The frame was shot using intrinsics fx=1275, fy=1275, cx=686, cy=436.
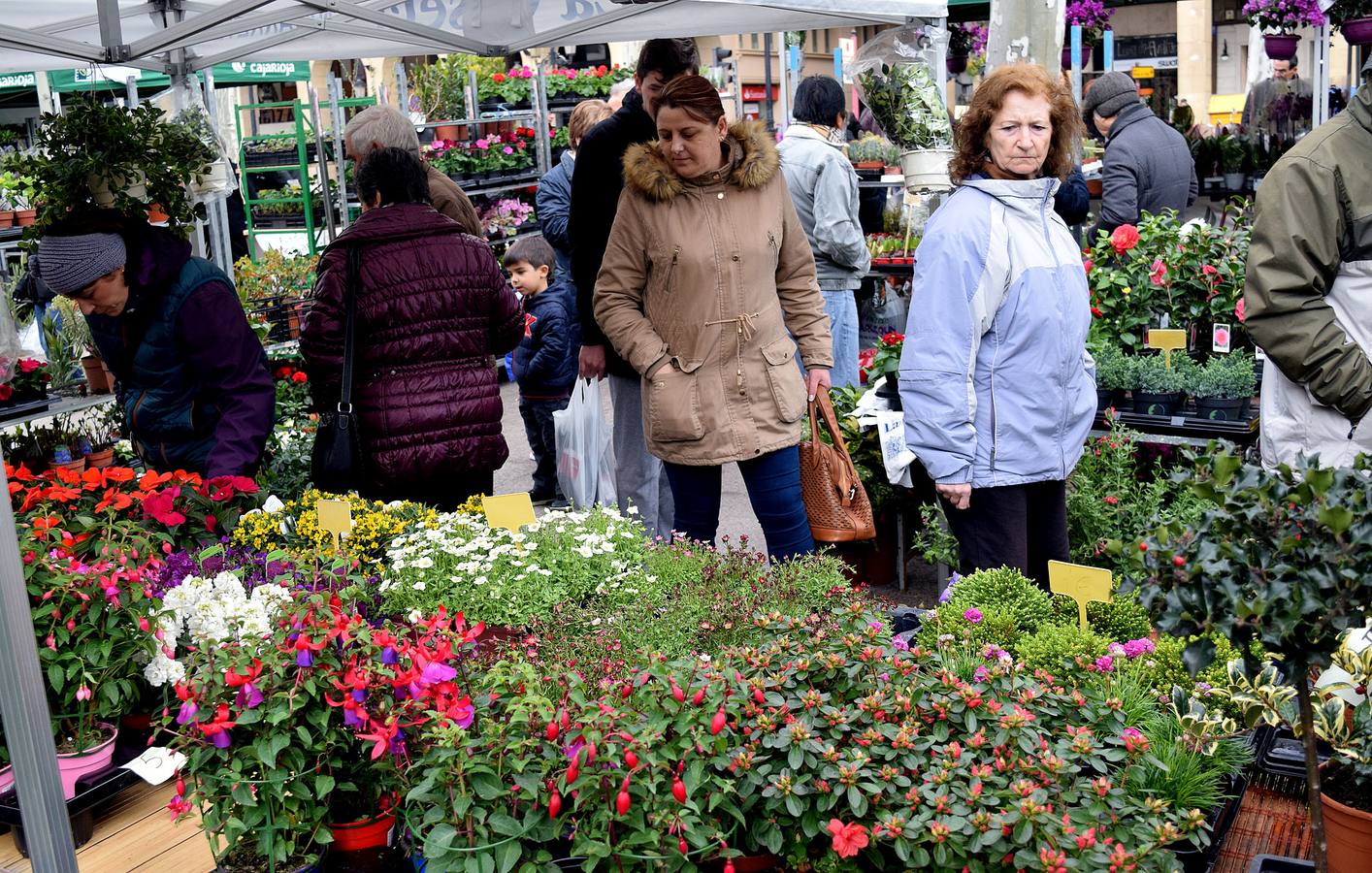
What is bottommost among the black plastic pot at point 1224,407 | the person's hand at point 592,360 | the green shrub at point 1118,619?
the green shrub at point 1118,619

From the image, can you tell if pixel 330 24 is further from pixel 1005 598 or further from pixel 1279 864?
pixel 1279 864

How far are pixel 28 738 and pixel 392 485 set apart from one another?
6.24 feet

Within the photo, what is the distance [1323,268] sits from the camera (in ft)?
10.1

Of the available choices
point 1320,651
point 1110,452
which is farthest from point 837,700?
point 1110,452

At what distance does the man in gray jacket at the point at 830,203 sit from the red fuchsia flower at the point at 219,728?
4.04m

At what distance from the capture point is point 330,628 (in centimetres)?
220

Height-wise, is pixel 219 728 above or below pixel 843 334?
below

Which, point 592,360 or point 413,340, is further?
point 592,360

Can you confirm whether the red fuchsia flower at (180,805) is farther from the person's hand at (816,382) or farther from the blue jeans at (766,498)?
the person's hand at (816,382)

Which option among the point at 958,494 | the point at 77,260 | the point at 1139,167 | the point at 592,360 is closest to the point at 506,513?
the point at 592,360

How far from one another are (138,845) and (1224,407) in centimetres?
382

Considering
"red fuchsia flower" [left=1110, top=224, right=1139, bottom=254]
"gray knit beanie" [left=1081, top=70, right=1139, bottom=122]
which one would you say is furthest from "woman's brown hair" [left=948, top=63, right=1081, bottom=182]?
"gray knit beanie" [left=1081, top=70, right=1139, bottom=122]

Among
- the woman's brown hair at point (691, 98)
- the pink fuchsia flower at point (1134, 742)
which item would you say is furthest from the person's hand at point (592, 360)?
the pink fuchsia flower at point (1134, 742)

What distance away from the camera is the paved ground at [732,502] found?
5.14m
